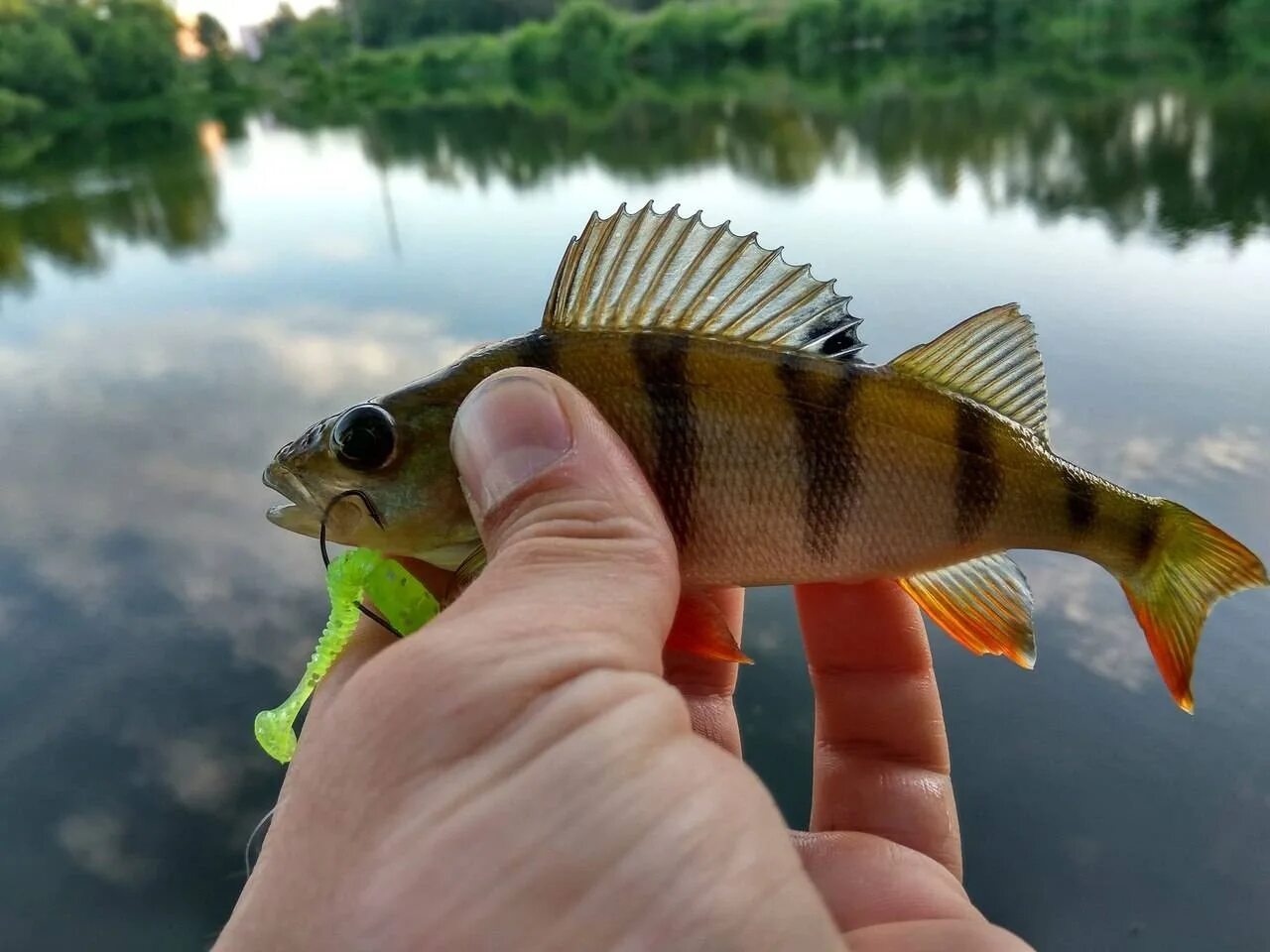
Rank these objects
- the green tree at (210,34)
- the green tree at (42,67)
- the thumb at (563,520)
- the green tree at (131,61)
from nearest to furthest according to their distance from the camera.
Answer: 1. the thumb at (563,520)
2. the green tree at (42,67)
3. the green tree at (131,61)
4. the green tree at (210,34)

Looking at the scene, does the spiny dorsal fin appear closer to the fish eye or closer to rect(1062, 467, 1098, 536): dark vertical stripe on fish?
rect(1062, 467, 1098, 536): dark vertical stripe on fish

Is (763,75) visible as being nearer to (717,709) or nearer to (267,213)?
(267,213)

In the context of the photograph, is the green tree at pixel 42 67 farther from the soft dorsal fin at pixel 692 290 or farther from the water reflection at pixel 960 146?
the soft dorsal fin at pixel 692 290

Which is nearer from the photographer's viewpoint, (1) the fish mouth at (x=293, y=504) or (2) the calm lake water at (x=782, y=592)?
(1) the fish mouth at (x=293, y=504)

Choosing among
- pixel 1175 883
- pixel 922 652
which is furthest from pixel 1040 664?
pixel 922 652

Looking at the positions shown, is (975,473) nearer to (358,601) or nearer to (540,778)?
(540,778)

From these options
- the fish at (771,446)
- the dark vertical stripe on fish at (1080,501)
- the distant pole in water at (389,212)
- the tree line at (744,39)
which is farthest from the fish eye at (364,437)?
the tree line at (744,39)
